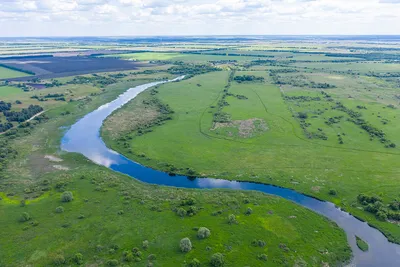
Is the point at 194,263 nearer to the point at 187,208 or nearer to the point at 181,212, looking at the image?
the point at 181,212

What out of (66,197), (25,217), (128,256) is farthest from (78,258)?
(66,197)

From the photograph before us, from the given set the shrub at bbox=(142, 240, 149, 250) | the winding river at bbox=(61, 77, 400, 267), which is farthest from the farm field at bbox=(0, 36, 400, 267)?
the winding river at bbox=(61, 77, 400, 267)

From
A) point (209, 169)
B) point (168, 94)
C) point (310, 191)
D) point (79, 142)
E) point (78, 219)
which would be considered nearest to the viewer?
point (78, 219)

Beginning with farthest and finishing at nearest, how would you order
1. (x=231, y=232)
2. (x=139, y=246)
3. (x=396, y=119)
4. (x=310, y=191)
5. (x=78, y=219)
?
1. (x=396, y=119)
2. (x=310, y=191)
3. (x=78, y=219)
4. (x=231, y=232)
5. (x=139, y=246)

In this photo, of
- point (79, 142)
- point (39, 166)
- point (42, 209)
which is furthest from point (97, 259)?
point (79, 142)

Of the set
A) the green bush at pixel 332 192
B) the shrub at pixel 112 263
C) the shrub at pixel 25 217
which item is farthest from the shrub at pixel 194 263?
the green bush at pixel 332 192

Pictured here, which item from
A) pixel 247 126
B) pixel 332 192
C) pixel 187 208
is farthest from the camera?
pixel 247 126

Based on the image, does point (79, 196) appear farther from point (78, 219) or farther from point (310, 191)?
point (310, 191)
